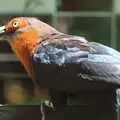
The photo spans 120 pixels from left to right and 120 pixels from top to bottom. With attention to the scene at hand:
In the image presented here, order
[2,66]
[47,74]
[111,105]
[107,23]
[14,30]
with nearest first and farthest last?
[111,105], [47,74], [14,30], [2,66], [107,23]

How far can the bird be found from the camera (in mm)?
2707

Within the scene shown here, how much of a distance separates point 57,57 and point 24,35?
0.29 metres

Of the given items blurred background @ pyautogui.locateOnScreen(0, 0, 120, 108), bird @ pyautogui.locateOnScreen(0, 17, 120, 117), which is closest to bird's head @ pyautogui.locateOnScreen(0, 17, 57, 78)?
bird @ pyautogui.locateOnScreen(0, 17, 120, 117)

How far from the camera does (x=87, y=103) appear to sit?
2693mm

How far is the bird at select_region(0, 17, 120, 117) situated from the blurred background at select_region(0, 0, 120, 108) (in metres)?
2.66

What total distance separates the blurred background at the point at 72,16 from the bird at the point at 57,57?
8.72 ft

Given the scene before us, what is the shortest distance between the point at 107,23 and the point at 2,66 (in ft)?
4.76

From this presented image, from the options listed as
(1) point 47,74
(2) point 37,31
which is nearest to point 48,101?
(1) point 47,74

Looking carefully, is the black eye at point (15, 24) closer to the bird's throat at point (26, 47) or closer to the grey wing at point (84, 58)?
the bird's throat at point (26, 47)

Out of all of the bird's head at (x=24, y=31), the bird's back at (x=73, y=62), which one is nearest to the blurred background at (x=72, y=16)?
the bird's head at (x=24, y=31)

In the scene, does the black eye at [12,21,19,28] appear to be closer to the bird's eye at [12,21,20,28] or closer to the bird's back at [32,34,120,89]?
the bird's eye at [12,21,20,28]

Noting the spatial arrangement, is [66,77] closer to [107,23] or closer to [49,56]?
[49,56]

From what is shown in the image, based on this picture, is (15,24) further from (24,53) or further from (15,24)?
(24,53)

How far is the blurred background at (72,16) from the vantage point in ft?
19.4
